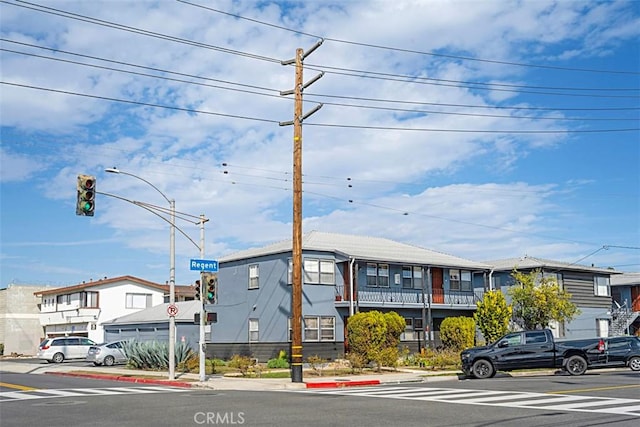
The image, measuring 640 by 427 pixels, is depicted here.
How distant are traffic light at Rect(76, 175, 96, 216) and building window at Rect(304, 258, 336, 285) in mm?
19019

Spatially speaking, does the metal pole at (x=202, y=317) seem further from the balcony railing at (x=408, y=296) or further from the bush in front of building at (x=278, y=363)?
the balcony railing at (x=408, y=296)

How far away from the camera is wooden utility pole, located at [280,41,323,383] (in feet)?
85.5

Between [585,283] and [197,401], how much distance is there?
1563 inches

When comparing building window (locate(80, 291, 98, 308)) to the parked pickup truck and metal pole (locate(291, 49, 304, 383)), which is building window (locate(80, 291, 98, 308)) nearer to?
metal pole (locate(291, 49, 304, 383))

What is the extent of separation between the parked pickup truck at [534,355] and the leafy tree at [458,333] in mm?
11015

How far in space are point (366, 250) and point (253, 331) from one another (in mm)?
8750

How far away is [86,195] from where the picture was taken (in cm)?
2255

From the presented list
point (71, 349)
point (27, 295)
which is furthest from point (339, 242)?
point (27, 295)

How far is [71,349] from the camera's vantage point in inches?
1971

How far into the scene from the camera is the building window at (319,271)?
133ft

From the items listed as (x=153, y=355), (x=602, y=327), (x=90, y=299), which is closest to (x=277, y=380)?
(x=153, y=355)

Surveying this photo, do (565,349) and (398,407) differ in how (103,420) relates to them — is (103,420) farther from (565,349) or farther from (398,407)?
(565,349)

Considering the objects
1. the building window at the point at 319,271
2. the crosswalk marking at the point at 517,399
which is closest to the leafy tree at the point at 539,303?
the building window at the point at 319,271

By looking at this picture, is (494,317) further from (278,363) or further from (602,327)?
(602,327)
